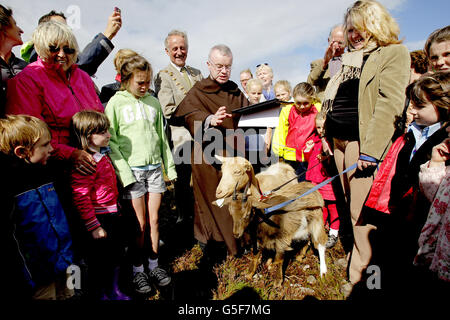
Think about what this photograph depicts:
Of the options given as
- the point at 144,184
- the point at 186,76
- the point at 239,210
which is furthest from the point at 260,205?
the point at 186,76

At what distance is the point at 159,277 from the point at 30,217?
178 centimetres

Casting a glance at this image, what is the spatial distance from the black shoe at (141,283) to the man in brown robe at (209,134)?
1.01m

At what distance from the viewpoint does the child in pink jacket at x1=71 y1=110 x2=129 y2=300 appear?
2408mm

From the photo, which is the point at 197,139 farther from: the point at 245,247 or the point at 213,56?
the point at 245,247

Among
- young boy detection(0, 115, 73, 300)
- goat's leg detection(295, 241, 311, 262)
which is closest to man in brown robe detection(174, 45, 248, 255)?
goat's leg detection(295, 241, 311, 262)

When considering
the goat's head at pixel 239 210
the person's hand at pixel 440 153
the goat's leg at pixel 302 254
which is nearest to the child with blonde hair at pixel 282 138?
the goat's leg at pixel 302 254

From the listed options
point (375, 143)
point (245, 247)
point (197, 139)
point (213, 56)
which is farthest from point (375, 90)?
point (245, 247)

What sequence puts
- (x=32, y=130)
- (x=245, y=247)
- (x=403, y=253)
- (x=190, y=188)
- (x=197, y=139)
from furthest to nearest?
(x=190, y=188), (x=245, y=247), (x=197, y=139), (x=403, y=253), (x=32, y=130)

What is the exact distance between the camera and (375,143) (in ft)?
8.20

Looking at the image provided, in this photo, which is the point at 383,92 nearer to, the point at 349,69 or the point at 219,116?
the point at 349,69

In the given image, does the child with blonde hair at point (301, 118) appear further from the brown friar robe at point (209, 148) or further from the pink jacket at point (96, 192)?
the pink jacket at point (96, 192)

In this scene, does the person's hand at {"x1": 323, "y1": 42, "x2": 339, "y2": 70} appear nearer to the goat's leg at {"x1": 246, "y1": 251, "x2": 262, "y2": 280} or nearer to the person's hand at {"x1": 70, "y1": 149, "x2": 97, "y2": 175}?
the goat's leg at {"x1": 246, "y1": 251, "x2": 262, "y2": 280}

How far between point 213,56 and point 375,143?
2.27 meters

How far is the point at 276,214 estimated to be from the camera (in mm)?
3217
